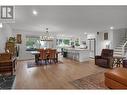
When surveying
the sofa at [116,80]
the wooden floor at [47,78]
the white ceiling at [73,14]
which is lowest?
the wooden floor at [47,78]

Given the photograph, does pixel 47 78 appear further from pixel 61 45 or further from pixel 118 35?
pixel 61 45

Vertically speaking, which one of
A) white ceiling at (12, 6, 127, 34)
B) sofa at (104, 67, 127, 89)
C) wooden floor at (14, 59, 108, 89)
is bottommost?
wooden floor at (14, 59, 108, 89)

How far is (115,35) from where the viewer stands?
32.1 feet

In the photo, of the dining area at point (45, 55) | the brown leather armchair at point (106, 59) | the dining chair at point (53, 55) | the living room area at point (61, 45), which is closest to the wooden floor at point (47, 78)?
the living room area at point (61, 45)

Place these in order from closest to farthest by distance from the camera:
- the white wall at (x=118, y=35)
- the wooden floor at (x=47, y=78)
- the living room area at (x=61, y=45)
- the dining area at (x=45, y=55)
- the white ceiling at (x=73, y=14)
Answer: the wooden floor at (x=47, y=78), the white ceiling at (x=73, y=14), the living room area at (x=61, y=45), the dining area at (x=45, y=55), the white wall at (x=118, y=35)

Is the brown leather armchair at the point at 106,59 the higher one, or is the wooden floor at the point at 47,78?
the brown leather armchair at the point at 106,59

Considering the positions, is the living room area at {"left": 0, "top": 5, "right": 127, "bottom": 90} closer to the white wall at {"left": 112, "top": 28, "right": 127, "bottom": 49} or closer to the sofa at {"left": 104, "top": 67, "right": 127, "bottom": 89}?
the white wall at {"left": 112, "top": 28, "right": 127, "bottom": 49}

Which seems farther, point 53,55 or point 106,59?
point 53,55

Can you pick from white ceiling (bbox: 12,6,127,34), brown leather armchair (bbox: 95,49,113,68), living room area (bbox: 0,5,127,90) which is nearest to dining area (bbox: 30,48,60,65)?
living room area (bbox: 0,5,127,90)

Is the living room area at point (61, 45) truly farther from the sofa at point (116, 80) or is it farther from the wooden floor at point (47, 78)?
the sofa at point (116, 80)

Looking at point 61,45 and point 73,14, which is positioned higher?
point 73,14

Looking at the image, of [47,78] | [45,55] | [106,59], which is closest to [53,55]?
[45,55]

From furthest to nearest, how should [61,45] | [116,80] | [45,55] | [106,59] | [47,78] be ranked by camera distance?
[61,45] < [45,55] < [106,59] < [47,78] < [116,80]

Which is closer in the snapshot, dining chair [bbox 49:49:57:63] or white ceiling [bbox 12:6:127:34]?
white ceiling [bbox 12:6:127:34]
